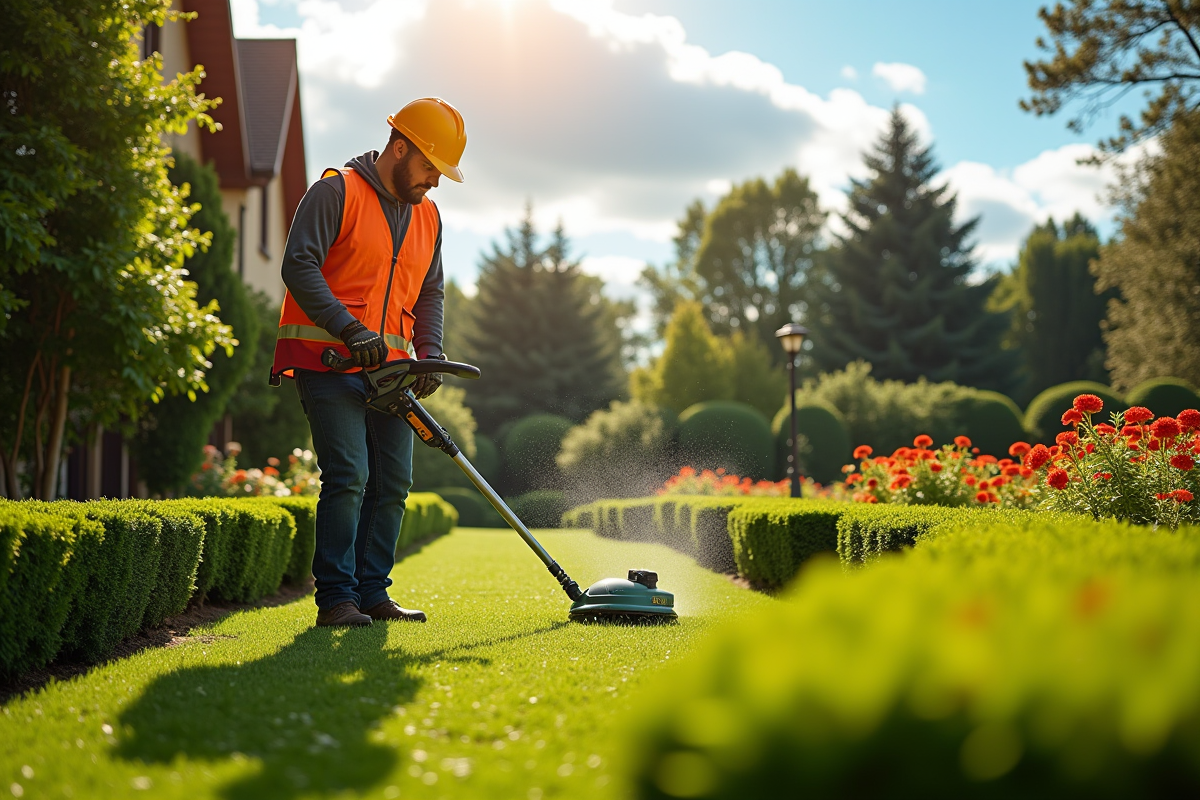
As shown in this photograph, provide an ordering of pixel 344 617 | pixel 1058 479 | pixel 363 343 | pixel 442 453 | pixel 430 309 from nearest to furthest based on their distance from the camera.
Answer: pixel 363 343, pixel 344 617, pixel 1058 479, pixel 430 309, pixel 442 453

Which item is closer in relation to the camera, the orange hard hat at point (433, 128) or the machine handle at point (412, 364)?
the machine handle at point (412, 364)

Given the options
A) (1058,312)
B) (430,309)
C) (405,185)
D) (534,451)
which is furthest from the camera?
(1058,312)

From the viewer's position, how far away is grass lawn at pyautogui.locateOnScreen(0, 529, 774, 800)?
1.88 meters

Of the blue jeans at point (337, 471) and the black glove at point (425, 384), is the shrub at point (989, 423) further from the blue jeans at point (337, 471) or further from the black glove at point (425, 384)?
the blue jeans at point (337, 471)

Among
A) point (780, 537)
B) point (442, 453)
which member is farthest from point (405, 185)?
point (442, 453)

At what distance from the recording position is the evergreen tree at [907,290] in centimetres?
3291

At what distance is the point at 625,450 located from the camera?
931 inches

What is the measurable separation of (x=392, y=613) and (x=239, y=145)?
12.1 metres

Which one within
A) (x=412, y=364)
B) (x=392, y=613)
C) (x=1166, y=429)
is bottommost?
(x=392, y=613)

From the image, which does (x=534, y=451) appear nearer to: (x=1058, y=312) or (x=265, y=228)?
(x=265, y=228)

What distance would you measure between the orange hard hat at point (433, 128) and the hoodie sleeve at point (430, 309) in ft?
2.02

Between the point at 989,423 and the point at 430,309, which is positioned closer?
the point at 430,309

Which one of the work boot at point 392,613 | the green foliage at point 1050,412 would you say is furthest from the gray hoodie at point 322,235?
the green foliage at point 1050,412

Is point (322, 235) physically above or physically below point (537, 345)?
below
